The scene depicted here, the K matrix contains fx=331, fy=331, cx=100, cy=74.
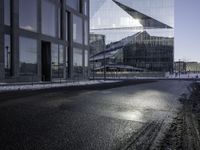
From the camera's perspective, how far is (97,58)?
360 ft

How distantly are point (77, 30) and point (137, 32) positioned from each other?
180 feet

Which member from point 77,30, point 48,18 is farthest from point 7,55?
point 77,30

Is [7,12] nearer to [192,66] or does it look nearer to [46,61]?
[46,61]

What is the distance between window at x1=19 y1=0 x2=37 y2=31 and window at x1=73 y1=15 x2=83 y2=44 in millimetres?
12554

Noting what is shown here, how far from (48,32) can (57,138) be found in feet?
121

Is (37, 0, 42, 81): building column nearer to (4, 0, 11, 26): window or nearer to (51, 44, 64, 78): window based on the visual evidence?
(51, 44, 64, 78): window

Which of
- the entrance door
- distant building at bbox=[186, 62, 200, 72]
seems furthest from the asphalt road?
distant building at bbox=[186, 62, 200, 72]

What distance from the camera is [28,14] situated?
126 ft

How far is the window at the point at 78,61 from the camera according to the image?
169 feet

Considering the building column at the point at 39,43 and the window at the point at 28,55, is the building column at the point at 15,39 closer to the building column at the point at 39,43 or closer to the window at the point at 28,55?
the window at the point at 28,55

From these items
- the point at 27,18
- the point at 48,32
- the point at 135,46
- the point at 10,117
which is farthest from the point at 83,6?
the point at 135,46

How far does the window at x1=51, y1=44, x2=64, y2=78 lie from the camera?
145 ft

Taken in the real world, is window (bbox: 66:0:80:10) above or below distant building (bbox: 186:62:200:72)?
above

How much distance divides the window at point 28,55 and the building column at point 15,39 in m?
1.00
